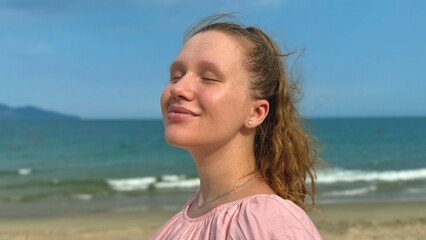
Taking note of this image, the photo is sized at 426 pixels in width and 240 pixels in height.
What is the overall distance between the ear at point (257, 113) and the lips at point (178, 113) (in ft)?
0.62

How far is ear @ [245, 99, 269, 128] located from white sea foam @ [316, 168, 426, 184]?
15.8 m

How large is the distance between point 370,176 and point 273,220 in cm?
1960

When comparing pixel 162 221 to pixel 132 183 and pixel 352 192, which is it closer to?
pixel 352 192

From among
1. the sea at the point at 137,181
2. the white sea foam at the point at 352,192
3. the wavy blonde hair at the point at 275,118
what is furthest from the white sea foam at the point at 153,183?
the wavy blonde hair at the point at 275,118

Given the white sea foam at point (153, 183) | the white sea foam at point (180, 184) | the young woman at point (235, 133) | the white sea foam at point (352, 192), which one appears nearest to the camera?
the young woman at point (235, 133)

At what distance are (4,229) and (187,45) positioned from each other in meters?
9.42

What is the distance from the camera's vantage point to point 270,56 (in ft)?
5.82

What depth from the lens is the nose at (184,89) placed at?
5.22 ft

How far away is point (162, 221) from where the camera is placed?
10805 mm

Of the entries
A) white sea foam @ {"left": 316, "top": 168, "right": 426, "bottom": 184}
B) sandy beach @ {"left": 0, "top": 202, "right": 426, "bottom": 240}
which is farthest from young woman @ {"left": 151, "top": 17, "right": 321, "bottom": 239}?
white sea foam @ {"left": 316, "top": 168, "right": 426, "bottom": 184}

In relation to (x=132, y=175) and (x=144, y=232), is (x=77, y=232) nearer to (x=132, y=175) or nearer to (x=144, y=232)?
(x=144, y=232)

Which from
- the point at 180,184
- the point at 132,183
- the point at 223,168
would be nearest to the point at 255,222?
the point at 223,168

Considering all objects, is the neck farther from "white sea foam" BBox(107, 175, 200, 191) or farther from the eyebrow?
"white sea foam" BBox(107, 175, 200, 191)

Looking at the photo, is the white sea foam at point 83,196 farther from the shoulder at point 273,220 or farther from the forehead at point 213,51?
the shoulder at point 273,220
